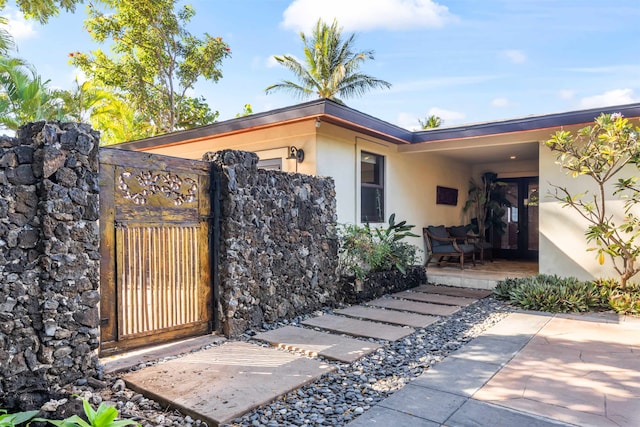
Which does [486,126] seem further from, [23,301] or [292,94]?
[292,94]

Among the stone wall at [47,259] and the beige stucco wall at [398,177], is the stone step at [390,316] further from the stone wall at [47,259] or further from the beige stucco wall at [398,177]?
the stone wall at [47,259]

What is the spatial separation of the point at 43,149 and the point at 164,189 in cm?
113

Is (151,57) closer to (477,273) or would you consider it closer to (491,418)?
(477,273)

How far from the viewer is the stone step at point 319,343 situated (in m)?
3.66

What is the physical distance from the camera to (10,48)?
749 centimetres

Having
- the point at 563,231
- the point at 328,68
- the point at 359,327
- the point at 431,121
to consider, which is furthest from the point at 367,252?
the point at 431,121

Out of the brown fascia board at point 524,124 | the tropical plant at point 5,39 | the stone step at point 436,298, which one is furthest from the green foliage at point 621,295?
the tropical plant at point 5,39

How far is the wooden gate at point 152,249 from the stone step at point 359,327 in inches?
54.4

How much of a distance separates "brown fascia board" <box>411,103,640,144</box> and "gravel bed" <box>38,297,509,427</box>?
3.89m

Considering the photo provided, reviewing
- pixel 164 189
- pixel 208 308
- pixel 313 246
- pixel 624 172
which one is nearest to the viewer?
pixel 164 189

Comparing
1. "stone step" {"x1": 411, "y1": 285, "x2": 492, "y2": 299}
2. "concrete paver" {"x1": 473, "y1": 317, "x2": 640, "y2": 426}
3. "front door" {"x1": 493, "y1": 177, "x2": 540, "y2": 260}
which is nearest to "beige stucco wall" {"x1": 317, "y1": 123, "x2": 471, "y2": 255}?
"front door" {"x1": 493, "y1": 177, "x2": 540, "y2": 260}

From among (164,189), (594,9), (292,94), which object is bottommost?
(164,189)

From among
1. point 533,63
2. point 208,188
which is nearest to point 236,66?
point 533,63

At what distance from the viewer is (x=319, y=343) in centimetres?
398
